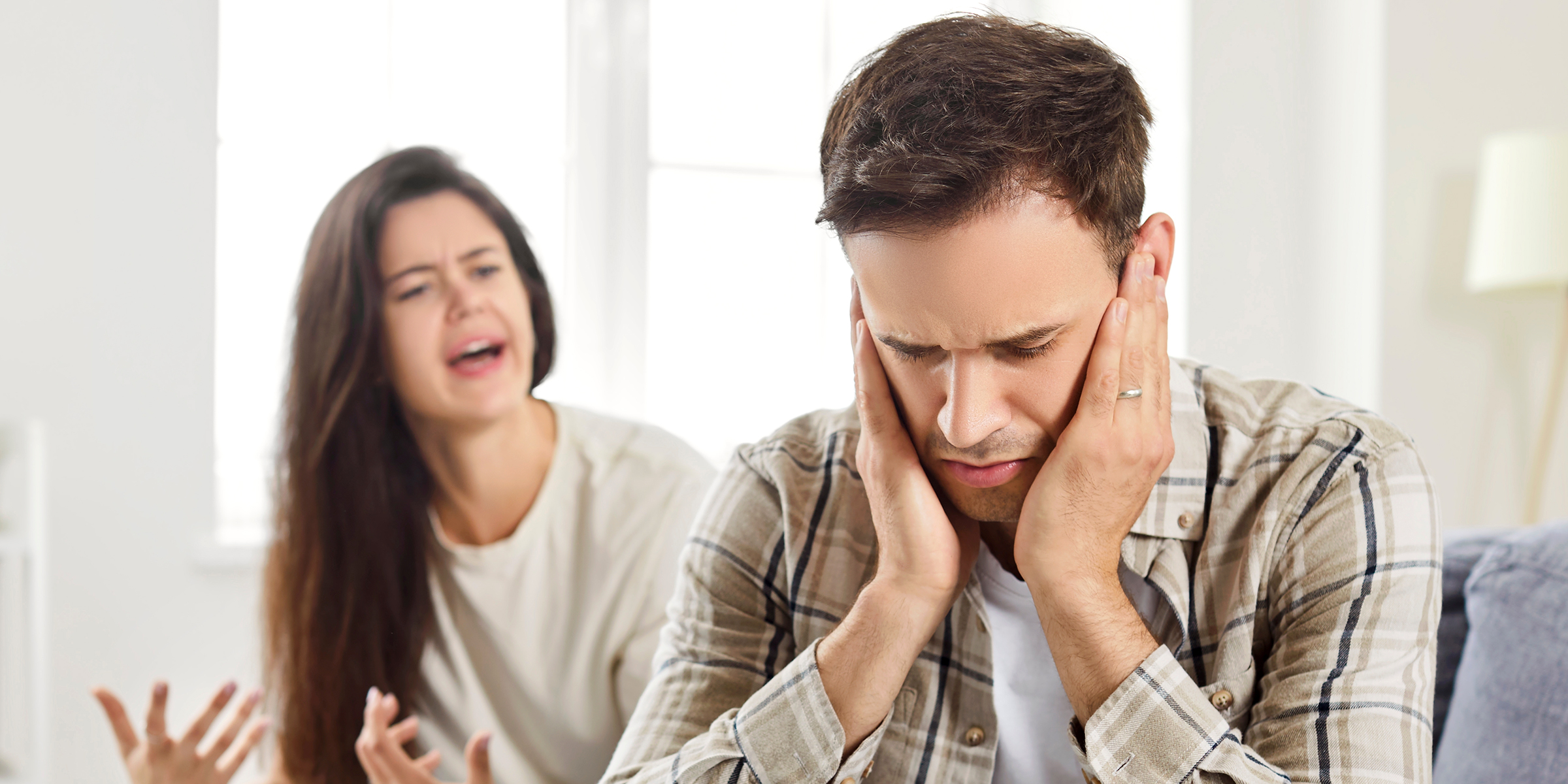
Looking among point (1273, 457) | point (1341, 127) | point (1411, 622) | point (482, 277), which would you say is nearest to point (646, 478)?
point (482, 277)

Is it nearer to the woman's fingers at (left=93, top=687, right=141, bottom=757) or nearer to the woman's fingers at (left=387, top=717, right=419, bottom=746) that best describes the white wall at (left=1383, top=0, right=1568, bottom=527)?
the woman's fingers at (left=387, top=717, right=419, bottom=746)

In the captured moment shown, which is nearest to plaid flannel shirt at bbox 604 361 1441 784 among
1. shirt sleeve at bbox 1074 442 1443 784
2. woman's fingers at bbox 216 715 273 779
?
shirt sleeve at bbox 1074 442 1443 784

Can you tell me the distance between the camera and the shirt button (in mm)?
979

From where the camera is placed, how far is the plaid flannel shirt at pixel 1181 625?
0.90 m

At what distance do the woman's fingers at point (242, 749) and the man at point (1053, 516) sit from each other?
1.68ft

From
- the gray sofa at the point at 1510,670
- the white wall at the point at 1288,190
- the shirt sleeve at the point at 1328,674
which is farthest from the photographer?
the white wall at the point at 1288,190

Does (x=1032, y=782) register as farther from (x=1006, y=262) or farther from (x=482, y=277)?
(x=482, y=277)

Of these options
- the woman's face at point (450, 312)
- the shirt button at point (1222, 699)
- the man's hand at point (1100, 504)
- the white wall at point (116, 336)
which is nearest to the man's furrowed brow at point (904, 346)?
the man's hand at point (1100, 504)

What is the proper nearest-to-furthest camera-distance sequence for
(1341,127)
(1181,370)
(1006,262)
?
1. (1006,262)
2. (1181,370)
3. (1341,127)

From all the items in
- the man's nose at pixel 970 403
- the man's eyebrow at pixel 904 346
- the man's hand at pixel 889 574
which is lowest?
the man's hand at pixel 889 574

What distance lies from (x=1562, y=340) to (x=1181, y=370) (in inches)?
57.3

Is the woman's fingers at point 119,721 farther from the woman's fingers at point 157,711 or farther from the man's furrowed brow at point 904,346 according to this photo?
the man's furrowed brow at point 904,346

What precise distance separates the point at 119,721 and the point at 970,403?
3.39ft

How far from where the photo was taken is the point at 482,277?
4.37ft
